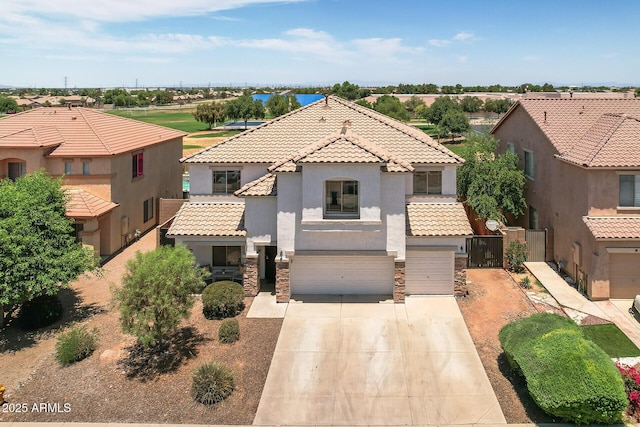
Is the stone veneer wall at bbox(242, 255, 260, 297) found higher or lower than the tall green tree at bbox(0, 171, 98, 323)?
lower

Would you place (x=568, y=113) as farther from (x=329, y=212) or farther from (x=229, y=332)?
(x=229, y=332)

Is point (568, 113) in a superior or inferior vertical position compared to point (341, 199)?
superior

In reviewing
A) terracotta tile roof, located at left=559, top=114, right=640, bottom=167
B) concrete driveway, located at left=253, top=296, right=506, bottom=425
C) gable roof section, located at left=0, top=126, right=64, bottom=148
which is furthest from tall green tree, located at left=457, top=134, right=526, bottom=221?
gable roof section, located at left=0, top=126, right=64, bottom=148

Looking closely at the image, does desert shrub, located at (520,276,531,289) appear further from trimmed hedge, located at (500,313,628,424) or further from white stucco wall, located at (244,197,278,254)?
white stucco wall, located at (244,197,278,254)

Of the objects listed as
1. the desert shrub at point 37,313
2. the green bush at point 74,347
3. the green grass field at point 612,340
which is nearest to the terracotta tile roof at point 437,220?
the green grass field at point 612,340

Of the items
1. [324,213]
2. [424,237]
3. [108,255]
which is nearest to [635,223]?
[424,237]

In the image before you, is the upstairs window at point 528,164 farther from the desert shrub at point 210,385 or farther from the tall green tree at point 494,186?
the desert shrub at point 210,385

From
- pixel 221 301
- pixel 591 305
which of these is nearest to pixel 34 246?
pixel 221 301

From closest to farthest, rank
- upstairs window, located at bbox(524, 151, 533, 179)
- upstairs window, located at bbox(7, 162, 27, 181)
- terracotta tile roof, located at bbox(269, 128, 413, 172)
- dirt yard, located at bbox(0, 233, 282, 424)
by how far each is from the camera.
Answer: dirt yard, located at bbox(0, 233, 282, 424), terracotta tile roof, located at bbox(269, 128, 413, 172), upstairs window, located at bbox(7, 162, 27, 181), upstairs window, located at bbox(524, 151, 533, 179)
